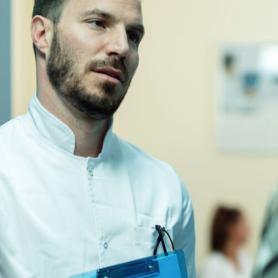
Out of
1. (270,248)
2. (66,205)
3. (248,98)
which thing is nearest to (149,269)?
(66,205)

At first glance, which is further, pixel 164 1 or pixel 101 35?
pixel 164 1

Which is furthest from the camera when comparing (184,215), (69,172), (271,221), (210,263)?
(210,263)

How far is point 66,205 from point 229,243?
187 cm

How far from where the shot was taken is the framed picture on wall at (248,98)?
9.74 ft

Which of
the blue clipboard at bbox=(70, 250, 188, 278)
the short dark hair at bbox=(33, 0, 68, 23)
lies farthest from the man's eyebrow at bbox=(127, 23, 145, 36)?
the blue clipboard at bbox=(70, 250, 188, 278)

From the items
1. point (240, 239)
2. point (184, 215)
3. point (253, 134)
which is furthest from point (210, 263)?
point (184, 215)

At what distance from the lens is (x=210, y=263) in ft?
9.09

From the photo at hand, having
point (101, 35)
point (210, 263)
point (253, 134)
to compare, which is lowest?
point (210, 263)

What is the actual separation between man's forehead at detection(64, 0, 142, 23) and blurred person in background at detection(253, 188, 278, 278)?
2.23ft

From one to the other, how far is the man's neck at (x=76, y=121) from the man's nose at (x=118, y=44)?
0.45 ft

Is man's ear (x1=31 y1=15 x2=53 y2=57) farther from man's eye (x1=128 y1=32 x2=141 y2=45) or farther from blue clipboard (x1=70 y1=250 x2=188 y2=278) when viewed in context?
blue clipboard (x1=70 y1=250 x2=188 y2=278)

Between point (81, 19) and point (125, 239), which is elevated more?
point (81, 19)

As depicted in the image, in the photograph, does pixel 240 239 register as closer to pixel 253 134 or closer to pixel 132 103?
pixel 253 134

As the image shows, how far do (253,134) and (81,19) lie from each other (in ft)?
6.43
